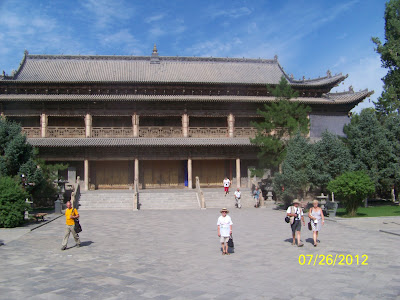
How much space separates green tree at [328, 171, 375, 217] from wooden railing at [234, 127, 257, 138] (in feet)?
41.2

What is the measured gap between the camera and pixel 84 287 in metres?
6.89

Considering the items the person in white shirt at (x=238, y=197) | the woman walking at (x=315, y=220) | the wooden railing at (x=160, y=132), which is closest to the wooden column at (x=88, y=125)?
the wooden railing at (x=160, y=132)

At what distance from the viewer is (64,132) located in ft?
90.0

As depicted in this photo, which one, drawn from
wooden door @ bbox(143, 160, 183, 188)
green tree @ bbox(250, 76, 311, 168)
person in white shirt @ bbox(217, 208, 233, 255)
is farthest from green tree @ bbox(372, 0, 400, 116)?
person in white shirt @ bbox(217, 208, 233, 255)

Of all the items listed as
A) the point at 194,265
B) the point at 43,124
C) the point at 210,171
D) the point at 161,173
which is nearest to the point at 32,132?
the point at 43,124

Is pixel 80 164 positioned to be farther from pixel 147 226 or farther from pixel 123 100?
pixel 147 226

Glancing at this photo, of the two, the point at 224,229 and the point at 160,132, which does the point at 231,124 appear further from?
the point at 224,229

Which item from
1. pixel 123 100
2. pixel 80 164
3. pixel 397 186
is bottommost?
pixel 397 186

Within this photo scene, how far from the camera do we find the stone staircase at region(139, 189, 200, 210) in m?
22.6

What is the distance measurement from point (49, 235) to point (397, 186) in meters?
19.2

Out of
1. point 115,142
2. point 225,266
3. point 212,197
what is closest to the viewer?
point 225,266

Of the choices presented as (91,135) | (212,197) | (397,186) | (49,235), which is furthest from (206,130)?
(49,235)

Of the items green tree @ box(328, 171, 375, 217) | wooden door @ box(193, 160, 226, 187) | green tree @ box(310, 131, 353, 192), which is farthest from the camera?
wooden door @ box(193, 160, 226, 187)

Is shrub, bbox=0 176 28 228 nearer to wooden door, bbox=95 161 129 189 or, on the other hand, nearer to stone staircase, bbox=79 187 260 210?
stone staircase, bbox=79 187 260 210
